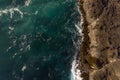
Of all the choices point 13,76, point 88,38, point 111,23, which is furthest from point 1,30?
point 111,23

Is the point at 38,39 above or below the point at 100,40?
above

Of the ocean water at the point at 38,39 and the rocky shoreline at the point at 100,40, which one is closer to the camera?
the rocky shoreline at the point at 100,40

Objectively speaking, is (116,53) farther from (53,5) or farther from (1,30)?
(1,30)

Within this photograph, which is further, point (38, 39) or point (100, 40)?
point (38, 39)

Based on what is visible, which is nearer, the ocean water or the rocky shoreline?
the rocky shoreline
